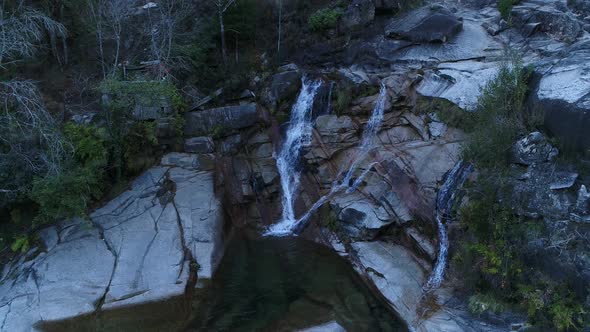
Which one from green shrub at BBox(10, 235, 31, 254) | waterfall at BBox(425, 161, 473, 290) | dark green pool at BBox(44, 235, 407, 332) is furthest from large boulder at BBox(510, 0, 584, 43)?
green shrub at BBox(10, 235, 31, 254)

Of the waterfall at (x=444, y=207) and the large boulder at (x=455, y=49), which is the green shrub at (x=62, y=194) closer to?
the waterfall at (x=444, y=207)

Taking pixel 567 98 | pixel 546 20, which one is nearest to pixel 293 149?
pixel 567 98

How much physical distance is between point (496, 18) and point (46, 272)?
13809 mm

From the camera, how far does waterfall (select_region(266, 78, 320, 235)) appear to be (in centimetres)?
1166

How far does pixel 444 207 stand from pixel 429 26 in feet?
21.2

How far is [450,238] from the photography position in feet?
29.0

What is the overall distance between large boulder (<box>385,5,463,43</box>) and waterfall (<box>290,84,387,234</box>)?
2.50 meters

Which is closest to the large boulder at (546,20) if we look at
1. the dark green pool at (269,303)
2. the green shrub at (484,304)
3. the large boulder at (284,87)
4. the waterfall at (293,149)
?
the waterfall at (293,149)

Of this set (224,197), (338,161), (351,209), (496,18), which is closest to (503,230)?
(351,209)

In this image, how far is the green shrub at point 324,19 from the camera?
14609mm

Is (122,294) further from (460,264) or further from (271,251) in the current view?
(460,264)

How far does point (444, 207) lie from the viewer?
9.26m

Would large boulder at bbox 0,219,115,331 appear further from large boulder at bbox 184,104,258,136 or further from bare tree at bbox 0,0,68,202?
large boulder at bbox 184,104,258,136

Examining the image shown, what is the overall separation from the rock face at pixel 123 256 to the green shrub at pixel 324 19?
687 cm
